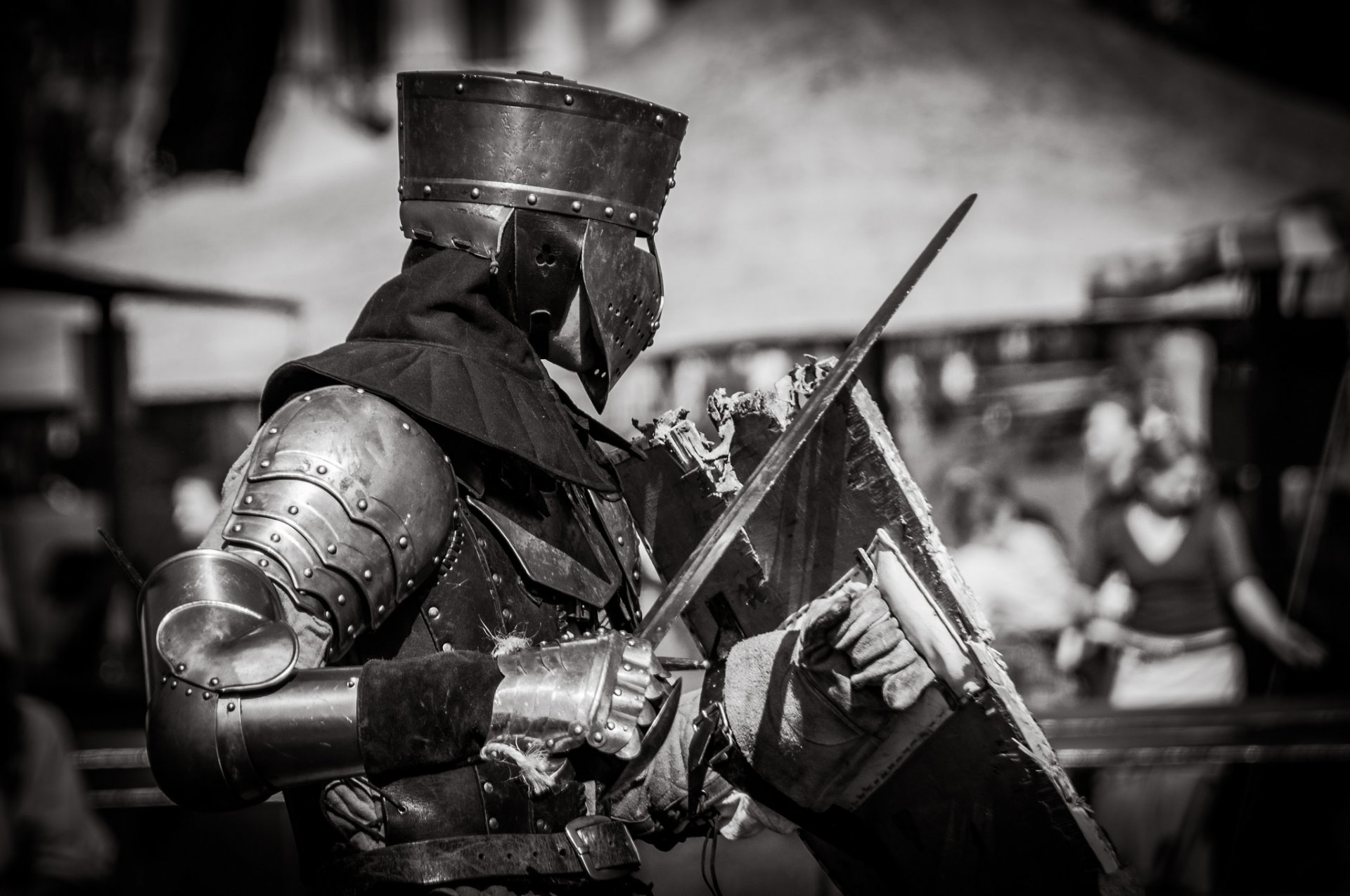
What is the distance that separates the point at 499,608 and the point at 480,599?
35 mm

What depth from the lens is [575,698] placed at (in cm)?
151

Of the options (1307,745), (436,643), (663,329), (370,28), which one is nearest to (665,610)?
(436,643)

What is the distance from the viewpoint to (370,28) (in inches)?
482

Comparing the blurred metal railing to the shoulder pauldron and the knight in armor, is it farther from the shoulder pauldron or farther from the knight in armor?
the shoulder pauldron

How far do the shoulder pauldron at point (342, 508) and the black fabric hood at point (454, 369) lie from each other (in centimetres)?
4

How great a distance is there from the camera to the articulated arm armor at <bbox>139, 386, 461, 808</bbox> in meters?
1.46

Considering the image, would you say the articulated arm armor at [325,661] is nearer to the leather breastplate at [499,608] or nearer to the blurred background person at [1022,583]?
the leather breastplate at [499,608]

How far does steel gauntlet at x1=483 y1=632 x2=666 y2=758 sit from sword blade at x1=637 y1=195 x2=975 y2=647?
8 cm

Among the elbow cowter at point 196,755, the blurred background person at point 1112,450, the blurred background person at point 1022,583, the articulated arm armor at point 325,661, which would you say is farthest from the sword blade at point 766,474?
the blurred background person at point 1112,450

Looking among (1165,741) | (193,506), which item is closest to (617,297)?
(1165,741)

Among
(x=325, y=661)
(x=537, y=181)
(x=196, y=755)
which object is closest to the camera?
(x=196, y=755)

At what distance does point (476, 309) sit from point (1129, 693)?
12.9 feet

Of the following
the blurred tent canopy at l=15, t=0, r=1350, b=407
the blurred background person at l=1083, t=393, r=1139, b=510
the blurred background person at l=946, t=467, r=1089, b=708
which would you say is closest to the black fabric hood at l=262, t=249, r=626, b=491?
the blurred background person at l=946, t=467, r=1089, b=708

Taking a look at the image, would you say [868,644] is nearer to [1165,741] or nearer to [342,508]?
[342,508]
